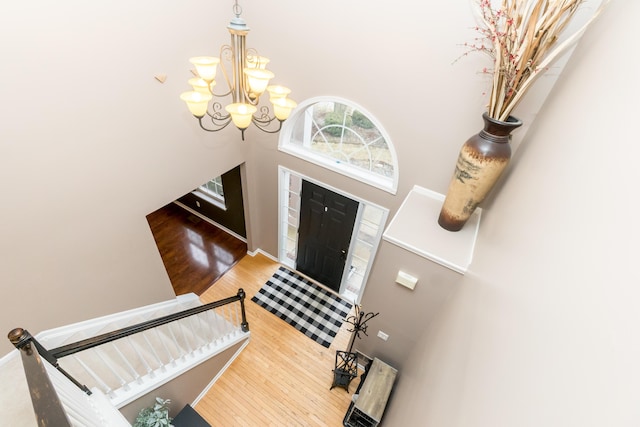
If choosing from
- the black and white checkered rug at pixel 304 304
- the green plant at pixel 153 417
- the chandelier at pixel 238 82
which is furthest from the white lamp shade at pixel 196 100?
the black and white checkered rug at pixel 304 304

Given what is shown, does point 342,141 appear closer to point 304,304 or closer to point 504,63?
point 504,63

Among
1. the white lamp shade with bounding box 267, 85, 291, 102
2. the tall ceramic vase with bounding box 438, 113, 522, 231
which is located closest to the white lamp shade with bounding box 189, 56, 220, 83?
the white lamp shade with bounding box 267, 85, 291, 102

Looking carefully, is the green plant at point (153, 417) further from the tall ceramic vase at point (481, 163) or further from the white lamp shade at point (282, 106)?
the tall ceramic vase at point (481, 163)

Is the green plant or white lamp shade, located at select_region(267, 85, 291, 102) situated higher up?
white lamp shade, located at select_region(267, 85, 291, 102)

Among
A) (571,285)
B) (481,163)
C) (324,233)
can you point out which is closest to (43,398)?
(571,285)

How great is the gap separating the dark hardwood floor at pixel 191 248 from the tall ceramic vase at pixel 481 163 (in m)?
3.81

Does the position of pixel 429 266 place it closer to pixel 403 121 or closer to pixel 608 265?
pixel 403 121

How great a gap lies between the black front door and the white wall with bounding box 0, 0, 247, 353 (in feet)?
5.28

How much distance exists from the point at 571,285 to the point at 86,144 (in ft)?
9.58

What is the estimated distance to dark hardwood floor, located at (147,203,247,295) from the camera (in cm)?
458

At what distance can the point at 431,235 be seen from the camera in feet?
7.82

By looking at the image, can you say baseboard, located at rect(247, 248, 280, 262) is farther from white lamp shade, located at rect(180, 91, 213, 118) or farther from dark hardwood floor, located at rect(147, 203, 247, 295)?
white lamp shade, located at rect(180, 91, 213, 118)

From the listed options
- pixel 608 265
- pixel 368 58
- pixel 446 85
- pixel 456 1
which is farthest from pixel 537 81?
pixel 608 265

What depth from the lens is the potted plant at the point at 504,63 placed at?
1518 millimetres
